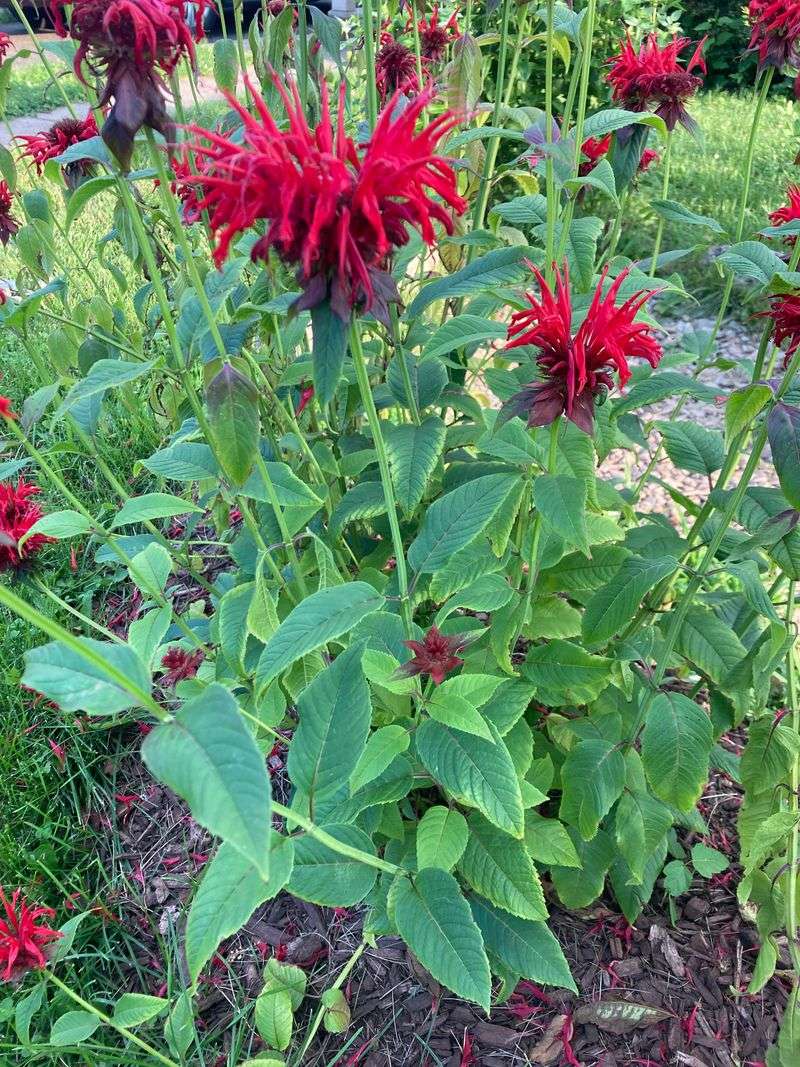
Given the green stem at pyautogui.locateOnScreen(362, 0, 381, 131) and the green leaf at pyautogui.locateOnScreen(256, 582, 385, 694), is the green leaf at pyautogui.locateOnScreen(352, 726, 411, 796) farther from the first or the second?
the green stem at pyautogui.locateOnScreen(362, 0, 381, 131)

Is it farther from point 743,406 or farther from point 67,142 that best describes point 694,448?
point 67,142

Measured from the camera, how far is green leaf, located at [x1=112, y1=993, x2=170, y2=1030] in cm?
100

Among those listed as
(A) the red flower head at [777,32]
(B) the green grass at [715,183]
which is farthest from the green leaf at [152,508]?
(B) the green grass at [715,183]

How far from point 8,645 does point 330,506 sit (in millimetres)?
1119

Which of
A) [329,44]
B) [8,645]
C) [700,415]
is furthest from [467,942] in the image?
[700,415]

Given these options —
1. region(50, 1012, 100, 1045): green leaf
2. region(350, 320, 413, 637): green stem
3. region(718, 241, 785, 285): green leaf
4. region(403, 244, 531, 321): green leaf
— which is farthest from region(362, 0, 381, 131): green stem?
region(50, 1012, 100, 1045): green leaf

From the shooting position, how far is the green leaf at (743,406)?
2.72ft

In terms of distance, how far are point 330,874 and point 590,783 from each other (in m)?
0.41

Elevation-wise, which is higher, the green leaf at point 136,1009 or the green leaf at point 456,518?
the green leaf at point 456,518

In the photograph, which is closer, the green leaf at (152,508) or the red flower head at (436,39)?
the green leaf at (152,508)

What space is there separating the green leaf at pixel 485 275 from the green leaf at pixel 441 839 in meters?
0.69

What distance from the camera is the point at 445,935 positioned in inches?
37.0

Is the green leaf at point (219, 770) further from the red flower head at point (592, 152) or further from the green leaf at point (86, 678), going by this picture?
the red flower head at point (592, 152)

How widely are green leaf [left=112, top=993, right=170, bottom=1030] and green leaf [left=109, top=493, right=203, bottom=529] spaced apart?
2.04ft
